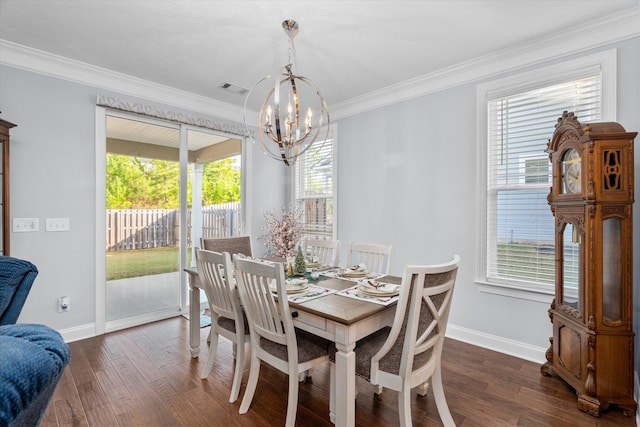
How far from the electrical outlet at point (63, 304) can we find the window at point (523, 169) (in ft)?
13.1

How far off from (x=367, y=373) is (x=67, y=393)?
6.86 ft

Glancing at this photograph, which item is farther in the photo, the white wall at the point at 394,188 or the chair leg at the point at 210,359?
the white wall at the point at 394,188

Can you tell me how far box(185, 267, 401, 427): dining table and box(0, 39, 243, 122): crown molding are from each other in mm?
3049

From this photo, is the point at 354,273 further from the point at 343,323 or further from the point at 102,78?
the point at 102,78

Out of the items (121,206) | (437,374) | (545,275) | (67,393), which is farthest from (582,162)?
(121,206)

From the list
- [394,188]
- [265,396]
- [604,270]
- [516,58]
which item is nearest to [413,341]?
[265,396]

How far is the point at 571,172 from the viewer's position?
2219 mm

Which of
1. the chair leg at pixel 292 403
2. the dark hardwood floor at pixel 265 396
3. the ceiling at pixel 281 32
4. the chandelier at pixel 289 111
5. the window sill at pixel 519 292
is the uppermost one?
the ceiling at pixel 281 32

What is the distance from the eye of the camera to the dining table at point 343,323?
1.61 meters

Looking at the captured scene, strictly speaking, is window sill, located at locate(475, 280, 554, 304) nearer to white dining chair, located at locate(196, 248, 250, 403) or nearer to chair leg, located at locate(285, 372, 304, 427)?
chair leg, located at locate(285, 372, 304, 427)

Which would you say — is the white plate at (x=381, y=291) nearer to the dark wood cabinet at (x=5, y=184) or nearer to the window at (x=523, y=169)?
the window at (x=523, y=169)

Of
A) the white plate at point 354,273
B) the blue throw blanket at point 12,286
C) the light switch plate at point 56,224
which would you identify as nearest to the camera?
the blue throw blanket at point 12,286

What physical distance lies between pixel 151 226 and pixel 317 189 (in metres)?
2.21

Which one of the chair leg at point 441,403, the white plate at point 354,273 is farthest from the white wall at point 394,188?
the chair leg at point 441,403
